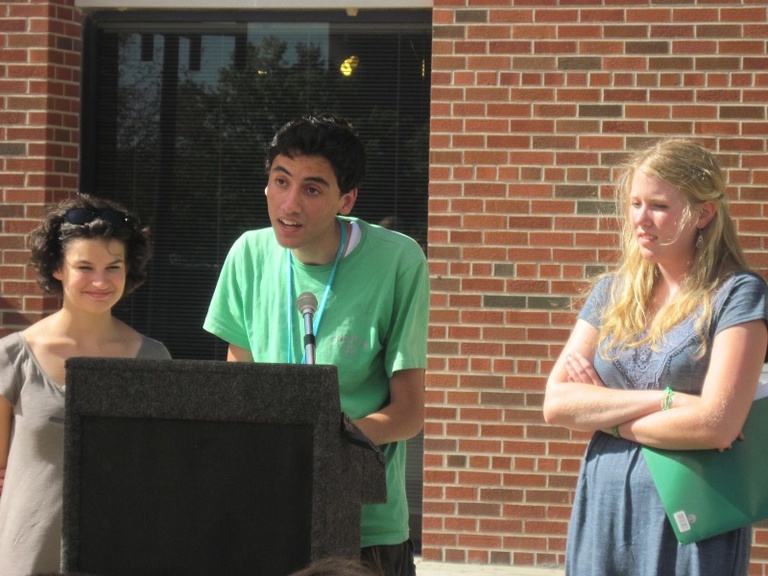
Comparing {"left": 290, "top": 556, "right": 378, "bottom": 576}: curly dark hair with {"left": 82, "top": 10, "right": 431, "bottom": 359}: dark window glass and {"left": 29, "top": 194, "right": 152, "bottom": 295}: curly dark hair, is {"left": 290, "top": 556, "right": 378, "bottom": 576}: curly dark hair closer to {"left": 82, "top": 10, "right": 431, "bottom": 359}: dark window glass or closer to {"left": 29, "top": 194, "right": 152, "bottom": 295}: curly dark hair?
{"left": 29, "top": 194, "right": 152, "bottom": 295}: curly dark hair

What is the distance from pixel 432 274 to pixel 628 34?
160cm

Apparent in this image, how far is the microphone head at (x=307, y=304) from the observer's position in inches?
101

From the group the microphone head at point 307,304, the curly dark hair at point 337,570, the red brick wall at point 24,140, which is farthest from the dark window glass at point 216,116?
the curly dark hair at point 337,570

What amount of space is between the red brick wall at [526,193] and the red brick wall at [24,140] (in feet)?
7.09

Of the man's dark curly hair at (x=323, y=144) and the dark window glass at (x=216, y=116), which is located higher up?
the dark window glass at (x=216, y=116)

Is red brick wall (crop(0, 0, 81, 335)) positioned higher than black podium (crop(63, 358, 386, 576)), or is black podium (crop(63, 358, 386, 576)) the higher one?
red brick wall (crop(0, 0, 81, 335))

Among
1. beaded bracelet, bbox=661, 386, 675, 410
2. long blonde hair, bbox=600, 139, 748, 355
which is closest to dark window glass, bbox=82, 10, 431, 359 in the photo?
long blonde hair, bbox=600, 139, 748, 355

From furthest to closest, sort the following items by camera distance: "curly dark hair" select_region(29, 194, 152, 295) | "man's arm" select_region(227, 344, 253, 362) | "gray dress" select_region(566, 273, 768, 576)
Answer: "curly dark hair" select_region(29, 194, 152, 295) < "man's arm" select_region(227, 344, 253, 362) < "gray dress" select_region(566, 273, 768, 576)

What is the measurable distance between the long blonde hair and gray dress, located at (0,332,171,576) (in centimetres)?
156

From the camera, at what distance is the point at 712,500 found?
2.84 m

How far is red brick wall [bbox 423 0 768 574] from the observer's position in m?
5.76

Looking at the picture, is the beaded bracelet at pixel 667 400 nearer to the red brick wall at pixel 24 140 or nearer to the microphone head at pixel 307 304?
the microphone head at pixel 307 304

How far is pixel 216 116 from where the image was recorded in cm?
651

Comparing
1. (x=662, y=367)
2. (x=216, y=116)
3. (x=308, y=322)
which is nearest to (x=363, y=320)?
(x=308, y=322)
